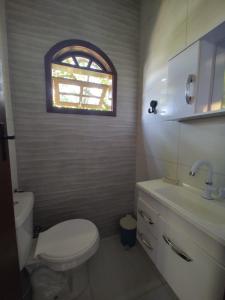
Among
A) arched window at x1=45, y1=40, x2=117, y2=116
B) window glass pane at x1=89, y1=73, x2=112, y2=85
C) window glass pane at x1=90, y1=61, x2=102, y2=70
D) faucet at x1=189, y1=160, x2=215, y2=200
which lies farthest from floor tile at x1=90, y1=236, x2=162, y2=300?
window glass pane at x1=90, y1=61, x2=102, y2=70

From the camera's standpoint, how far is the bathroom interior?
795mm

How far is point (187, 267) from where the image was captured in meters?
0.72

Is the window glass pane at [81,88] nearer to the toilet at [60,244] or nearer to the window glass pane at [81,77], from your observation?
the window glass pane at [81,77]

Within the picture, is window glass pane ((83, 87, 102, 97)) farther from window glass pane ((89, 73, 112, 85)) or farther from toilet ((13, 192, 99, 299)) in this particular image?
toilet ((13, 192, 99, 299))

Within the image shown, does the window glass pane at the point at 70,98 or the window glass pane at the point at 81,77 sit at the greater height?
the window glass pane at the point at 81,77

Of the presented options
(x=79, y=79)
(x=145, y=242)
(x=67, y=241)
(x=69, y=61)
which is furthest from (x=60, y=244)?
(x=69, y=61)

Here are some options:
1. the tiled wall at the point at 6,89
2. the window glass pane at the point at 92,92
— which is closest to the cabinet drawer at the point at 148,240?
the tiled wall at the point at 6,89

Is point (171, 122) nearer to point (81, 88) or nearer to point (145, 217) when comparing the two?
point (145, 217)

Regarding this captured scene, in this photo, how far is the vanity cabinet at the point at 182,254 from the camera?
61 cm

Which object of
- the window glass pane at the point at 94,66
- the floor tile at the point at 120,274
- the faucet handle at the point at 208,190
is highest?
the window glass pane at the point at 94,66

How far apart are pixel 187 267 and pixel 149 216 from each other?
347 mm

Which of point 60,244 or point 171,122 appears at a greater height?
point 171,122

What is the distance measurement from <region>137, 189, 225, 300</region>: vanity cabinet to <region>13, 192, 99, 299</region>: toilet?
482mm

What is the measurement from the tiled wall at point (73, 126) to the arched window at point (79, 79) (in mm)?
65
